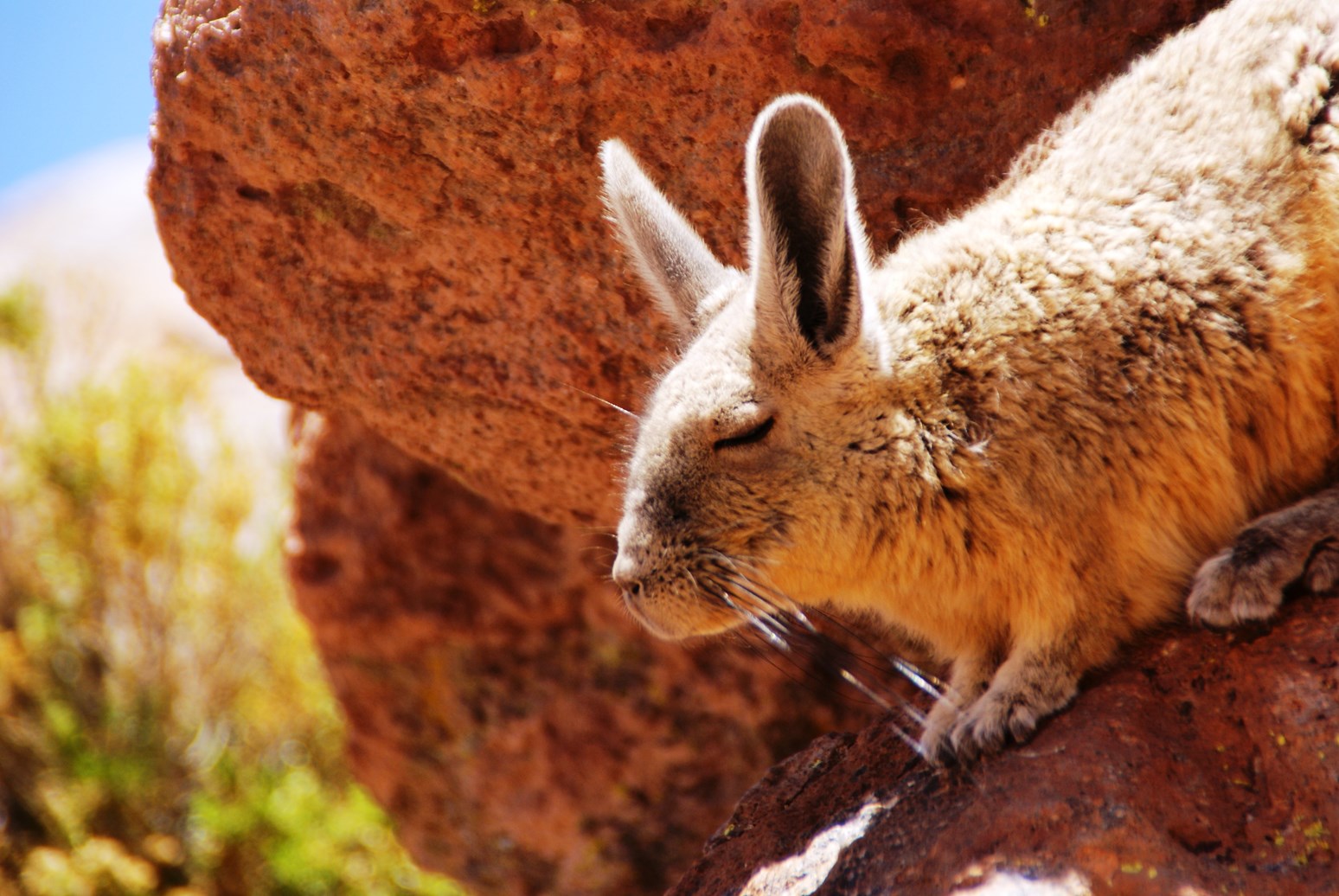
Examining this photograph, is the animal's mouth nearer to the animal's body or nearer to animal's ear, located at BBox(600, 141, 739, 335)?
the animal's body

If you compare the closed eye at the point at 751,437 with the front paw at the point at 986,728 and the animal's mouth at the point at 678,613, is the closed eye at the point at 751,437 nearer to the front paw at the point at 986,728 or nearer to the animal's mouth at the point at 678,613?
the animal's mouth at the point at 678,613

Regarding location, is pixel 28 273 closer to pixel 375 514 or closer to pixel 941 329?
pixel 375 514

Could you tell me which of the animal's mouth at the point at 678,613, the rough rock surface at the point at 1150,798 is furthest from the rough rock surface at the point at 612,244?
the animal's mouth at the point at 678,613

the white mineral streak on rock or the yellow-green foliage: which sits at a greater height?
the white mineral streak on rock

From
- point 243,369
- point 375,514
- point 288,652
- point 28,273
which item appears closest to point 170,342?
point 28,273

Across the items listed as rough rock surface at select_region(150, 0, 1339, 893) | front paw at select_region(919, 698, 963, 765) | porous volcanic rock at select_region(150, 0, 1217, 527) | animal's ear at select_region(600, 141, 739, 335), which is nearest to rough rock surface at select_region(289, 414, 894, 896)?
rough rock surface at select_region(150, 0, 1339, 893)

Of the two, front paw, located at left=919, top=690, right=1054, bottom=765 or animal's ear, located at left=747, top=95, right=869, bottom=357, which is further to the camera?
front paw, located at left=919, top=690, right=1054, bottom=765

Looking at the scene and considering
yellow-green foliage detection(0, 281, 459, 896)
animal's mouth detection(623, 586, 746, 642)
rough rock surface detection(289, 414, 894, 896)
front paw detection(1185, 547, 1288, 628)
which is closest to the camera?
front paw detection(1185, 547, 1288, 628)
